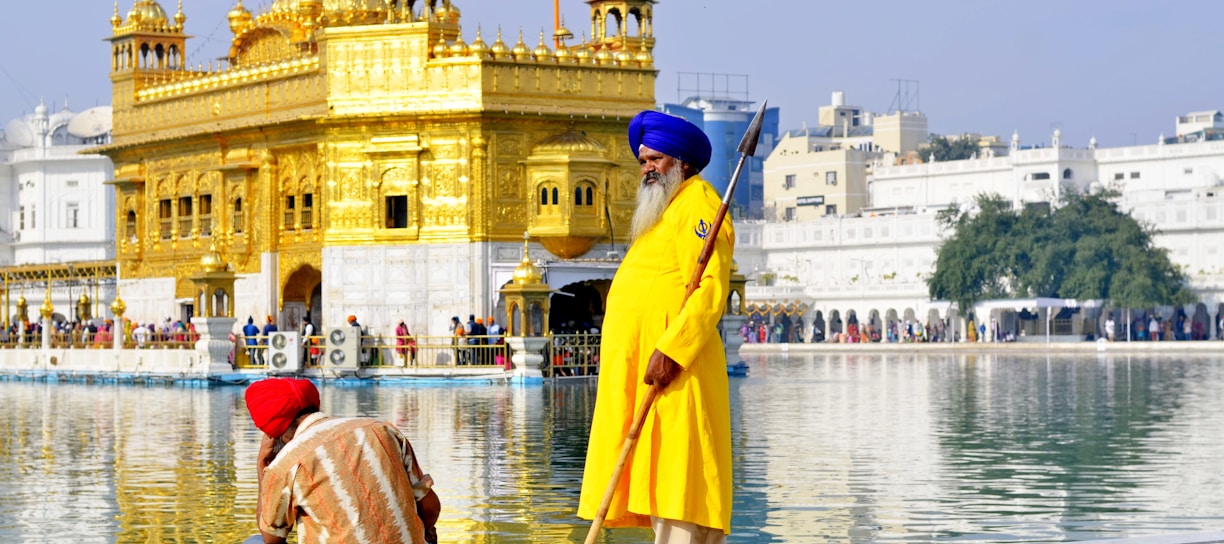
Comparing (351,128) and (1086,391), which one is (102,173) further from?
(1086,391)

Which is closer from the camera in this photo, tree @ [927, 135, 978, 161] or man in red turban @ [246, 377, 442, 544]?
man in red turban @ [246, 377, 442, 544]

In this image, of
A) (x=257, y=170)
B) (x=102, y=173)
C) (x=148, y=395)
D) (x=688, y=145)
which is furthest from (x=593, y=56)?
(x=102, y=173)

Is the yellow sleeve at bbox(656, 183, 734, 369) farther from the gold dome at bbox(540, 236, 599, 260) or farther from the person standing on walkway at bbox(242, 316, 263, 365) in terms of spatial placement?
the gold dome at bbox(540, 236, 599, 260)

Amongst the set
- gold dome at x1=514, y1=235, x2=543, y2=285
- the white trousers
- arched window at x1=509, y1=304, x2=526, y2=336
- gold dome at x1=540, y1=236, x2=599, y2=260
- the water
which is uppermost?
gold dome at x1=540, y1=236, x2=599, y2=260

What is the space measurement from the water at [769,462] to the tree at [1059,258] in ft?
128

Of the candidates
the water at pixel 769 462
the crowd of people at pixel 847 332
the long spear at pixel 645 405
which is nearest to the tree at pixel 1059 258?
the crowd of people at pixel 847 332

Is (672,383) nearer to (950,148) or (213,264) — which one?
(213,264)

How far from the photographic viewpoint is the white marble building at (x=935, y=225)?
248ft

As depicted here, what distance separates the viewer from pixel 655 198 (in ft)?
23.2

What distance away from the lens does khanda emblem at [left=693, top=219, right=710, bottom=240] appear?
22.7ft

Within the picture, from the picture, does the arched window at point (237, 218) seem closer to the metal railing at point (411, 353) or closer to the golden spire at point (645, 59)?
the metal railing at point (411, 353)

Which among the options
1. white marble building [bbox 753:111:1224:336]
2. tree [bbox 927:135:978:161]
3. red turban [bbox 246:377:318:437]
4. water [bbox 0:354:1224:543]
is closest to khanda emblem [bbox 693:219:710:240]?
red turban [bbox 246:377:318:437]

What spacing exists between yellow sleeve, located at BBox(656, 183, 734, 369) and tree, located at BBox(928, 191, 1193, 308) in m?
61.0

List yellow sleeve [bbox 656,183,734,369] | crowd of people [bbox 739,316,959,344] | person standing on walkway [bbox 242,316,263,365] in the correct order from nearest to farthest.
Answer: yellow sleeve [bbox 656,183,734,369], person standing on walkway [bbox 242,316,263,365], crowd of people [bbox 739,316,959,344]
